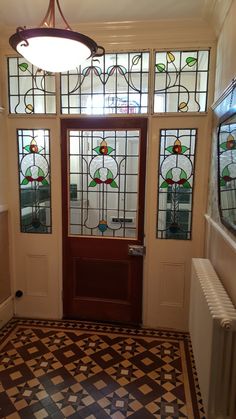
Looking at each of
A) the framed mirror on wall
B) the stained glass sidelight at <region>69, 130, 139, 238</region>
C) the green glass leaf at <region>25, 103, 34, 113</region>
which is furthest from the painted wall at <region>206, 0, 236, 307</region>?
the green glass leaf at <region>25, 103, 34, 113</region>

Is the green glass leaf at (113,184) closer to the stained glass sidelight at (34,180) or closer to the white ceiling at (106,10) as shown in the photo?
the stained glass sidelight at (34,180)

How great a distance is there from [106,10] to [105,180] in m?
1.49

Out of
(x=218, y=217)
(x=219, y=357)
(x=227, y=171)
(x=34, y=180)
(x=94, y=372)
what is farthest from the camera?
(x=34, y=180)

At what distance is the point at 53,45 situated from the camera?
4.69 feet

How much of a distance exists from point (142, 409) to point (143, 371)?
410mm

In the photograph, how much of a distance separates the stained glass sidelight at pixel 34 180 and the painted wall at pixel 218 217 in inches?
65.0

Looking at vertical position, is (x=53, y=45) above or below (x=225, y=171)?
above

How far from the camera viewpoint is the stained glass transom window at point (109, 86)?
9.69 feet

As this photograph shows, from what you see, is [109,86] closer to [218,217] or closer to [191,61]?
[191,61]

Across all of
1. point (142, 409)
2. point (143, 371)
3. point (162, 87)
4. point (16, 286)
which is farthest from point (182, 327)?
point (162, 87)

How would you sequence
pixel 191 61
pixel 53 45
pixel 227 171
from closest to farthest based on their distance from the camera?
pixel 53 45, pixel 227 171, pixel 191 61


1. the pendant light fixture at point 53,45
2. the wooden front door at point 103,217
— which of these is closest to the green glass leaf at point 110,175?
the wooden front door at point 103,217

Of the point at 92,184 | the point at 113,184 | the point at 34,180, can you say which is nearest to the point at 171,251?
the point at 113,184

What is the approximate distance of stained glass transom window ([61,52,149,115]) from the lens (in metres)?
2.95
